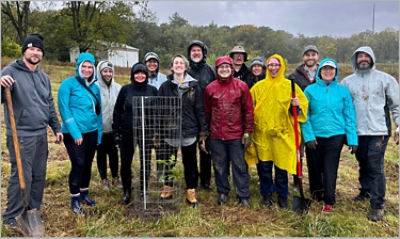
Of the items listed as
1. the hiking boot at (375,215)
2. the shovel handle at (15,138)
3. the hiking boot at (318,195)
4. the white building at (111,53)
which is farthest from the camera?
the white building at (111,53)

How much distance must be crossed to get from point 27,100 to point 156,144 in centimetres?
167

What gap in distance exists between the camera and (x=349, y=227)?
384 centimetres

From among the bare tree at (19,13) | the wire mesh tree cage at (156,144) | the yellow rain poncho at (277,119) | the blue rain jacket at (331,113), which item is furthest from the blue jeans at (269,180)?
the bare tree at (19,13)

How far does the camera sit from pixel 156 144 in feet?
14.1

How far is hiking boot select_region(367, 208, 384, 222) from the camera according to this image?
13.9ft

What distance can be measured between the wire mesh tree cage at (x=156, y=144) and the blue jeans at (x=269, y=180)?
1.26 m

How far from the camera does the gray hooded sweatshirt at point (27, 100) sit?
3520mm

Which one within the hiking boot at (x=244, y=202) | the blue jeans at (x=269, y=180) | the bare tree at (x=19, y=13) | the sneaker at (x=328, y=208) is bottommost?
the sneaker at (x=328, y=208)

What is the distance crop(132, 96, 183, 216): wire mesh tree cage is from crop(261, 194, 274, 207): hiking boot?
1.29 metres

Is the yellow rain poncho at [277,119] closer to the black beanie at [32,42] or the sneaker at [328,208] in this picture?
the sneaker at [328,208]

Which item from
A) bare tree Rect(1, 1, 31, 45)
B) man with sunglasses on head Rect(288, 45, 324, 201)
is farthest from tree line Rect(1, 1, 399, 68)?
man with sunglasses on head Rect(288, 45, 324, 201)

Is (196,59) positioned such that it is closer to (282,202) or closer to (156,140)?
(156,140)

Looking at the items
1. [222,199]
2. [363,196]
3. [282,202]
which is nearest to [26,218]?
[222,199]

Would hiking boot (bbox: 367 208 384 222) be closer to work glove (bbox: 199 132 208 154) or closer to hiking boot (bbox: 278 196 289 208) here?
hiking boot (bbox: 278 196 289 208)
